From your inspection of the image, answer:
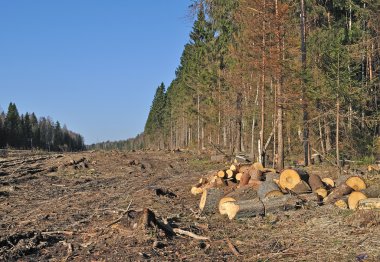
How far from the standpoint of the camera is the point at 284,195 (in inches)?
382

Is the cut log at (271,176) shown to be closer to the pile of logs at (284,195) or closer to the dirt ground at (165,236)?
the pile of logs at (284,195)

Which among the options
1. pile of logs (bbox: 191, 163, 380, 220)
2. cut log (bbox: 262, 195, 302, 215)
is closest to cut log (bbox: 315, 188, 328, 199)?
pile of logs (bbox: 191, 163, 380, 220)

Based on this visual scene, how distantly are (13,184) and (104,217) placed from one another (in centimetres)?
860

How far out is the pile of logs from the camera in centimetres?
929

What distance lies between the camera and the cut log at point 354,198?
897 centimetres

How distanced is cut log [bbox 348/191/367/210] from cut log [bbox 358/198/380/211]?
311mm

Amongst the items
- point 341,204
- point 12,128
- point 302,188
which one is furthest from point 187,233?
point 12,128

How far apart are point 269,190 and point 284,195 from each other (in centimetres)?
61

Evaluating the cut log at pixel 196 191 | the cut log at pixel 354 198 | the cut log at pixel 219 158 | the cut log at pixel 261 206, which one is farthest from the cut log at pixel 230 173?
the cut log at pixel 219 158

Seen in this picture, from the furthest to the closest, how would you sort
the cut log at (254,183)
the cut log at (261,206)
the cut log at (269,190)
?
the cut log at (254,183)
the cut log at (269,190)
the cut log at (261,206)

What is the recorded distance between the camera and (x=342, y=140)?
20469 mm

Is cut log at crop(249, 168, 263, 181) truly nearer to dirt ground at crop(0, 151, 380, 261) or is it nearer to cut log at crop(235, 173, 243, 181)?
cut log at crop(235, 173, 243, 181)

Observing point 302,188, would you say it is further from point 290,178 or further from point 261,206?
point 261,206

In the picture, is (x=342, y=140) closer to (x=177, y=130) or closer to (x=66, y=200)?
(x=66, y=200)
